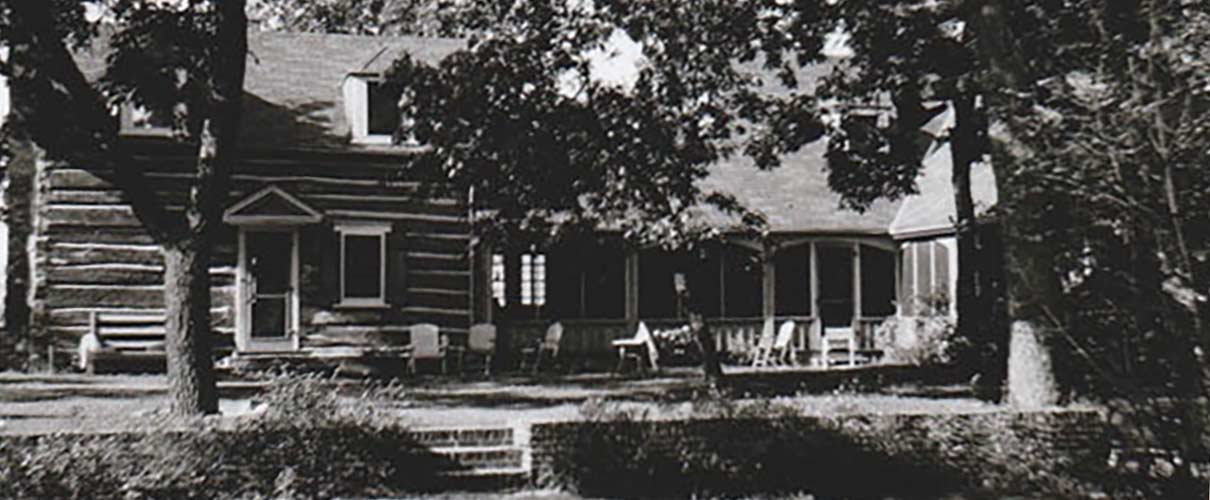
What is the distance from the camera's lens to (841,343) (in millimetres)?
28094

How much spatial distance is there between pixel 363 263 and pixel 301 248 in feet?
3.91

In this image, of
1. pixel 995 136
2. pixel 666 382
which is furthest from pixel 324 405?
pixel 666 382

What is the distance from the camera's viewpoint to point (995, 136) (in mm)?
14945

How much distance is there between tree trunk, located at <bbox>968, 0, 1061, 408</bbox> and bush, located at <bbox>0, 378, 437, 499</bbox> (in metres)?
6.43

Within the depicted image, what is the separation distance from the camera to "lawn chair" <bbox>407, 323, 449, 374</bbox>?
24.5 m

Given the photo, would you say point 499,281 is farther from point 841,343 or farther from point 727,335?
point 841,343

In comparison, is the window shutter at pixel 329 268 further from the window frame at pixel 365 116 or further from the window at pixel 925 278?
the window at pixel 925 278

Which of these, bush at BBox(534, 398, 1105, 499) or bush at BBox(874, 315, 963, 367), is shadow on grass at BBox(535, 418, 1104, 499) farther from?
bush at BBox(874, 315, 963, 367)

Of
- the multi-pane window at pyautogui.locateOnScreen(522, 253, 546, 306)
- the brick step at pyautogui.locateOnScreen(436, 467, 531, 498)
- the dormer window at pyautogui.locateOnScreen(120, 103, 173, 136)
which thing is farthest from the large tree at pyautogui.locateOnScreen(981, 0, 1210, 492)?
the multi-pane window at pyautogui.locateOnScreen(522, 253, 546, 306)

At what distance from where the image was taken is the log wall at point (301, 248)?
24.2m

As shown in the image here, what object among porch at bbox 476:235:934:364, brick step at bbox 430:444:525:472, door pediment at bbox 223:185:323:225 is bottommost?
brick step at bbox 430:444:525:472

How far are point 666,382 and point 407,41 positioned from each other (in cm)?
1009

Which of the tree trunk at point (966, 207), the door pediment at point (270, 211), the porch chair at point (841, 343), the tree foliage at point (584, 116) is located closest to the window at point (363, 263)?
the door pediment at point (270, 211)

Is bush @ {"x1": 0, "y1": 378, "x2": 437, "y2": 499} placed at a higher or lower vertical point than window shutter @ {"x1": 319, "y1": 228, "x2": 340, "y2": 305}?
lower
